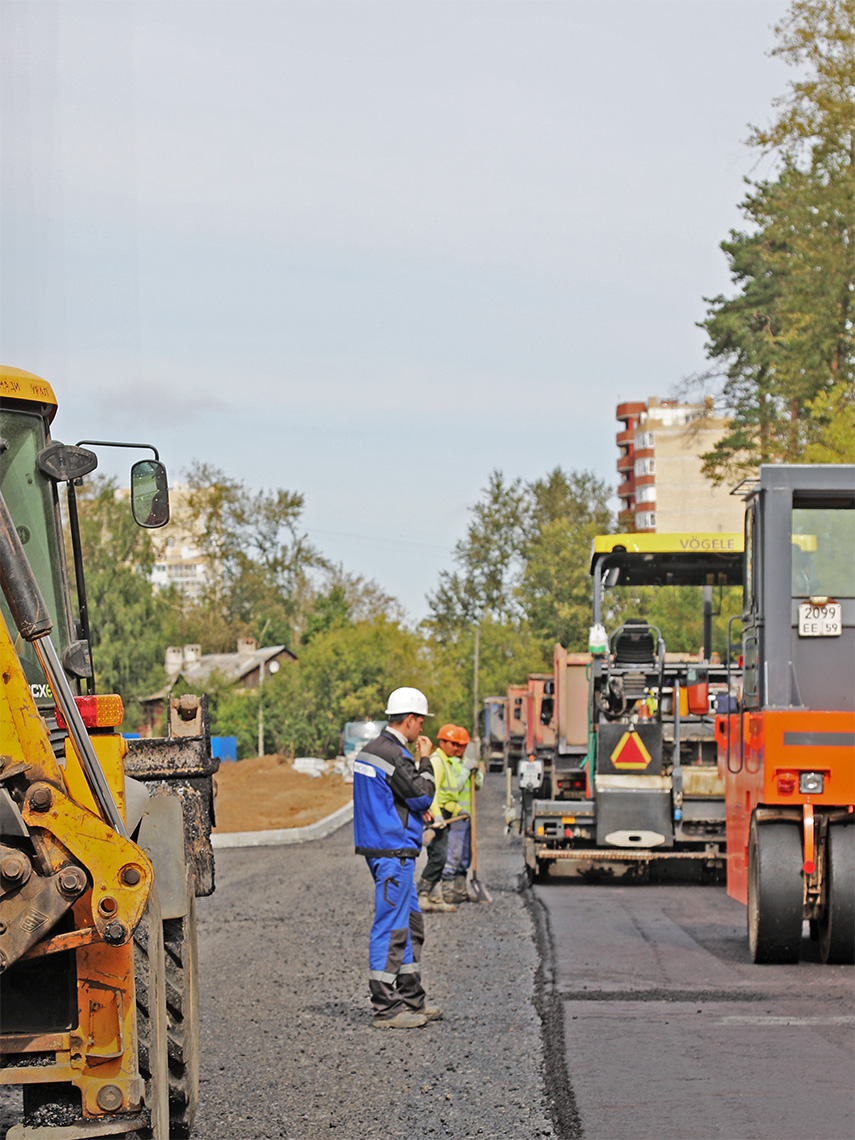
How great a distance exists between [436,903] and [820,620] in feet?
17.3

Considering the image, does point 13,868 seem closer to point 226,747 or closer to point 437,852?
point 437,852

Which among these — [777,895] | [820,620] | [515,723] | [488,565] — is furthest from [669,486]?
[777,895]

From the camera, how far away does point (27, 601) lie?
4.16 metres

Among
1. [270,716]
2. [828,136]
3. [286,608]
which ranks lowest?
[270,716]

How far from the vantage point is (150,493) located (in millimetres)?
6020

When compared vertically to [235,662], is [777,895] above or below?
below

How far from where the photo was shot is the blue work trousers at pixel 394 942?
8.70 meters

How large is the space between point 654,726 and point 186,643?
234ft

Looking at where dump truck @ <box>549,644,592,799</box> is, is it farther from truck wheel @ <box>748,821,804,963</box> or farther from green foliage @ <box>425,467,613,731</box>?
green foliage @ <box>425,467,613,731</box>

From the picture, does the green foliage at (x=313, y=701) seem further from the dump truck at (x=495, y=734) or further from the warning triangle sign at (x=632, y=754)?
the warning triangle sign at (x=632, y=754)

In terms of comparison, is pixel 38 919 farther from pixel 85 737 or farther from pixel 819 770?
pixel 819 770

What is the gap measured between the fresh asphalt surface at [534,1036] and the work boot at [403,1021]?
0.24 feet

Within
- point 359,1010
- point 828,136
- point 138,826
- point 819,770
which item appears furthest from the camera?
point 828,136

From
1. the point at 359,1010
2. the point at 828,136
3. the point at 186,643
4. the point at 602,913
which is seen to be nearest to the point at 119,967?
the point at 359,1010
